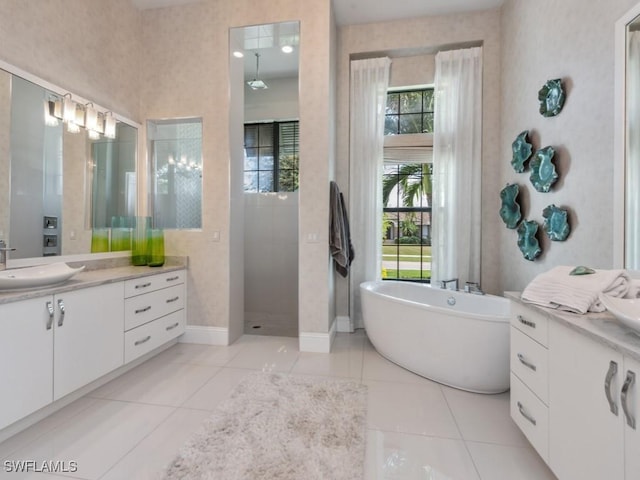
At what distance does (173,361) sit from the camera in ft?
9.08

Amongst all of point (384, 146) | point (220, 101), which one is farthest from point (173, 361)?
point (384, 146)

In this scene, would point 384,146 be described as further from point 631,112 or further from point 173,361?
point 173,361

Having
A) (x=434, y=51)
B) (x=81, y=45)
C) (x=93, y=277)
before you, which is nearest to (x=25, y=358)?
(x=93, y=277)

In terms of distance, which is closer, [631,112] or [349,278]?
[631,112]

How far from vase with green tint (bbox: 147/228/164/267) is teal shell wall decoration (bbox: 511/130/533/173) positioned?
3638mm

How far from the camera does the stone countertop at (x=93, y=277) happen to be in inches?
65.7

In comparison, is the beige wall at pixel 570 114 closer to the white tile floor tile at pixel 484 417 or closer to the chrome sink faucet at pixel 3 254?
the white tile floor tile at pixel 484 417

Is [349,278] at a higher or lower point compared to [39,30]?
lower

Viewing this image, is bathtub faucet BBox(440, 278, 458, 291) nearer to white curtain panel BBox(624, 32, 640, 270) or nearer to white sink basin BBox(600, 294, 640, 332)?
white curtain panel BBox(624, 32, 640, 270)

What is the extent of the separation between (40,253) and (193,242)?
121 cm

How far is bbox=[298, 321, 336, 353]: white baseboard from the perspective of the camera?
2977 millimetres

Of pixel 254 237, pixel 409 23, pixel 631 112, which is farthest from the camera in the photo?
pixel 254 237

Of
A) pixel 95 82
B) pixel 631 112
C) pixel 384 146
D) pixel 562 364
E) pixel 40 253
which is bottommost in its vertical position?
pixel 562 364

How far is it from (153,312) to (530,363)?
2.84 meters
